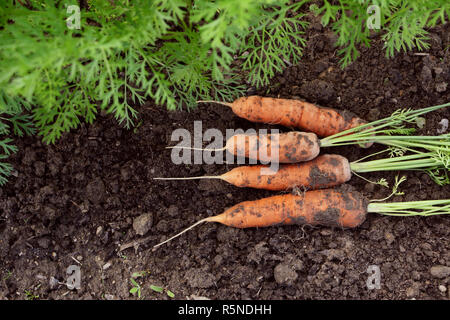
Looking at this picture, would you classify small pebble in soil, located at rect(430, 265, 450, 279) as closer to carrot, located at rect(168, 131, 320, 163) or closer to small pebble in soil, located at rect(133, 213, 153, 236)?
carrot, located at rect(168, 131, 320, 163)

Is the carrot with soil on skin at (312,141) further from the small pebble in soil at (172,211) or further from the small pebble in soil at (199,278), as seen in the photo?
the small pebble in soil at (199,278)

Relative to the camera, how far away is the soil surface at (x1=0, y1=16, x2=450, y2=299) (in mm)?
2480

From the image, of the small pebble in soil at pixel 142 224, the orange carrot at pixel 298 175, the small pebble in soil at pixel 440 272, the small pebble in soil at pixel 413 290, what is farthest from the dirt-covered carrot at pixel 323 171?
the small pebble in soil at pixel 413 290

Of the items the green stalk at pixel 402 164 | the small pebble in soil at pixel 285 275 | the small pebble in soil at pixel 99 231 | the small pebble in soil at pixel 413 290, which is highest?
the green stalk at pixel 402 164

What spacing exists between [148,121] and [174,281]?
1103 millimetres

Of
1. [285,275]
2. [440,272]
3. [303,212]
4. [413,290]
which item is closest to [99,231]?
[285,275]

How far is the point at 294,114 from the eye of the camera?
2.81 m

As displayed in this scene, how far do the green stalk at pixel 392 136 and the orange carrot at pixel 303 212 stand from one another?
1.17ft

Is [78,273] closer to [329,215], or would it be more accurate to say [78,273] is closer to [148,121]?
[148,121]

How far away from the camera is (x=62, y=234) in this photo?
2643 millimetres

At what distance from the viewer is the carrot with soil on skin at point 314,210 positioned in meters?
2.61

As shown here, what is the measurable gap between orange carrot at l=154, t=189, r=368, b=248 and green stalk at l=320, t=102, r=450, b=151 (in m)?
0.36

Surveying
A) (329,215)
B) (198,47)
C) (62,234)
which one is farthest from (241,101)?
(62,234)

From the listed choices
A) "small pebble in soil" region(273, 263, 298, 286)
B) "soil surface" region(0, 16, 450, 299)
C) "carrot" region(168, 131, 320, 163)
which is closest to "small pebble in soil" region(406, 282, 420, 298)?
"soil surface" region(0, 16, 450, 299)
